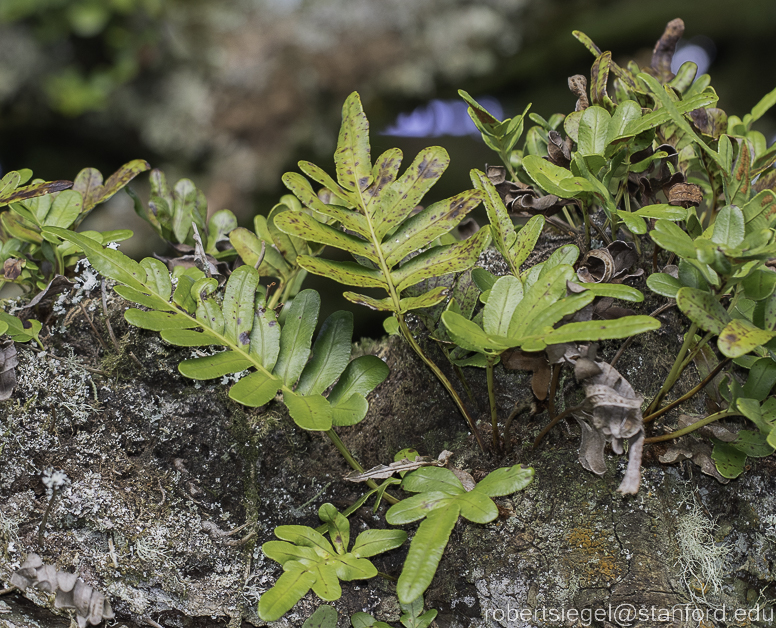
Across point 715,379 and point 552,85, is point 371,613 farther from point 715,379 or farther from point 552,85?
point 552,85

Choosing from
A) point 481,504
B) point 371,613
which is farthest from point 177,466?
point 481,504

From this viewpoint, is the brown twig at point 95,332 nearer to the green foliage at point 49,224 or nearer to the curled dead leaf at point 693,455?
the green foliage at point 49,224

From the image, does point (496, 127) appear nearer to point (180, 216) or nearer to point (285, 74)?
point (180, 216)

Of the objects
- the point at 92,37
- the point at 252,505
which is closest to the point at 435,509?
the point at 252,505

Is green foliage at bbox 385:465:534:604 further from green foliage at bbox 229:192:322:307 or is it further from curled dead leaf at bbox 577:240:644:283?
green foliage at bbox 229:192:322:307

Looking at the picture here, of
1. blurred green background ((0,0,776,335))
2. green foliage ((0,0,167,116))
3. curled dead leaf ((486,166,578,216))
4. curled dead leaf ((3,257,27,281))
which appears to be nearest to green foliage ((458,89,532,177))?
curled dead leaf ((486,166,578,216))
